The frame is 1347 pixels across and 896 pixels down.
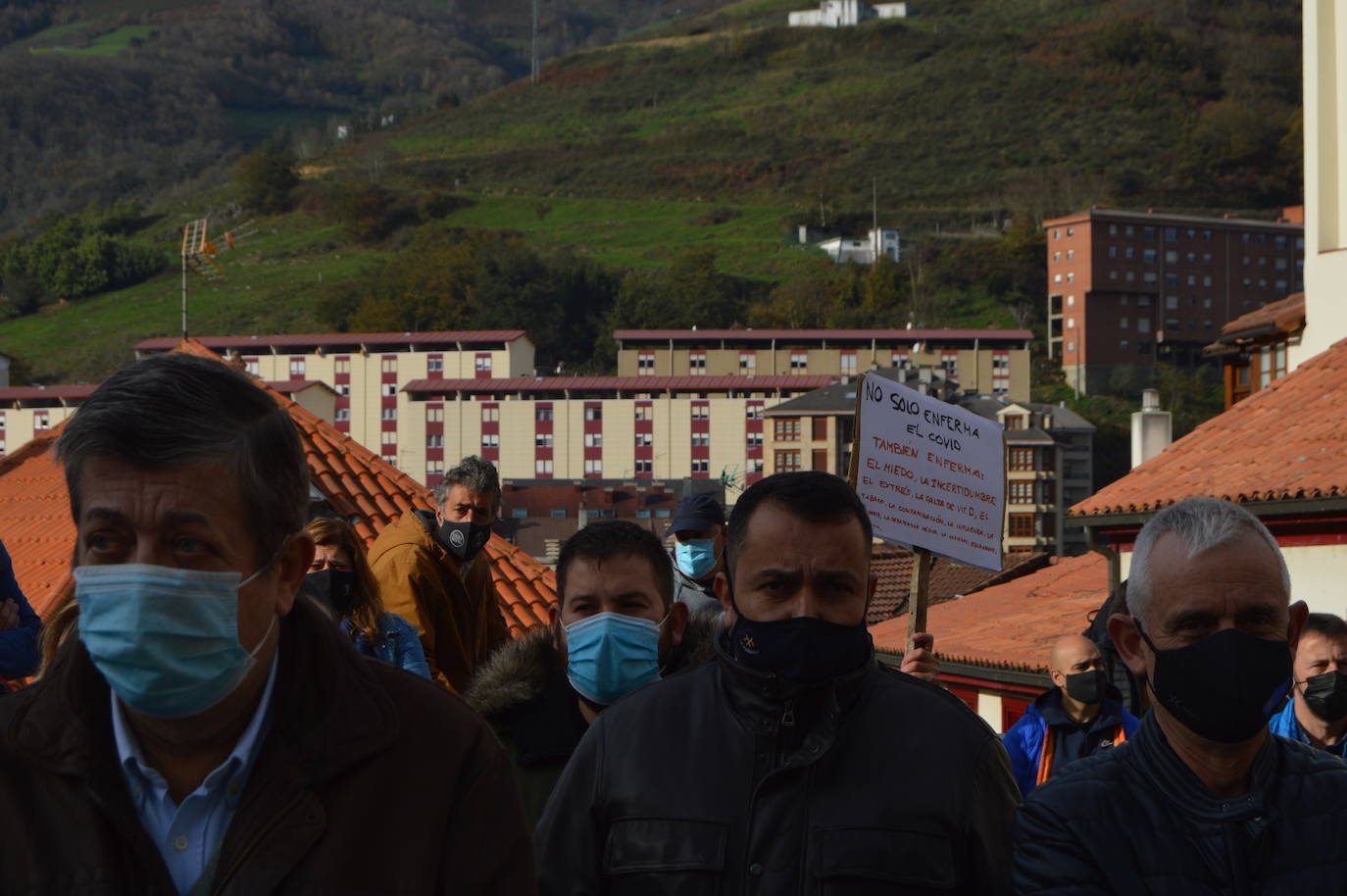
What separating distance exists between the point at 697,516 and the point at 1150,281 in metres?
132

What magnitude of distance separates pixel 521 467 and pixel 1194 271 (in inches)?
2556

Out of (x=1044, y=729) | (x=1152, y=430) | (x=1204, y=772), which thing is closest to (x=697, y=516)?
(x=1044, y=729)

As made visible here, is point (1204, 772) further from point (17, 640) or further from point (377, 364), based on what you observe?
point (377, 364)

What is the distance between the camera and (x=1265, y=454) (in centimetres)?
1587

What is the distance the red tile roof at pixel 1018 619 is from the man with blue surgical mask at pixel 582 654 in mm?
12813

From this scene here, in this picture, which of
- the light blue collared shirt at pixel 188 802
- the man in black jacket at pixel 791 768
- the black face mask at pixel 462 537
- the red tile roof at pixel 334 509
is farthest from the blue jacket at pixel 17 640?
the red tile roof at pixel 334 509

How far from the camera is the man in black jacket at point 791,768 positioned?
3.14 meters

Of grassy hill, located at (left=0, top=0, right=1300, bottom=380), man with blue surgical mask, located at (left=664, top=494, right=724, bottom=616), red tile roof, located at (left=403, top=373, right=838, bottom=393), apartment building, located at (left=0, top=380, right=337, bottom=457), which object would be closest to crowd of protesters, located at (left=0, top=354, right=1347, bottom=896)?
man with blue surgical mask, located at (left=664, top=494, right=724, bottom=616)

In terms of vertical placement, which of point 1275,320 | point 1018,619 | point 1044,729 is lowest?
point 1018,619

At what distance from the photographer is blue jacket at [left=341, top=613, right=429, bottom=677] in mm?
5387

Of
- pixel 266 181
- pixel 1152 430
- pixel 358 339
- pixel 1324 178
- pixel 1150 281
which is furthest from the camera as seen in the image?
pixel 266 181

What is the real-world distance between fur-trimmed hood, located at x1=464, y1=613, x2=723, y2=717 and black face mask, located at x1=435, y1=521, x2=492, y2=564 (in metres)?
1.91

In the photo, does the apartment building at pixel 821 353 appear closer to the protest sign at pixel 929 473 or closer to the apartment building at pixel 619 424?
the apartment building at pixel 619 424

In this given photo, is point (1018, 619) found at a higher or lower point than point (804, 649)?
lower
